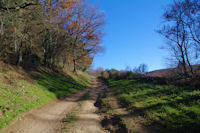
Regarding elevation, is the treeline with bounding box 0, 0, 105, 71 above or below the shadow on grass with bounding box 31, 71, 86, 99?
above

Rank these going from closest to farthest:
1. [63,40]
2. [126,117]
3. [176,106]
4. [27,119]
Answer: [27,119]
[126,117]
[176,106]
[63,40]

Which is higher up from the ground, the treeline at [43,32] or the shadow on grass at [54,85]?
the treeline at [43,32]

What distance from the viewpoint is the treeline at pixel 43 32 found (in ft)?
31.6

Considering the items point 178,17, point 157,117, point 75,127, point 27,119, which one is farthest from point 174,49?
point 27,119

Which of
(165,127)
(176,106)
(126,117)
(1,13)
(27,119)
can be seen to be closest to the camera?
(165,127)

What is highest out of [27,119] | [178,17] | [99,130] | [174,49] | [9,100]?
[178,17]

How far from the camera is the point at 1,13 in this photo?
31.3ft

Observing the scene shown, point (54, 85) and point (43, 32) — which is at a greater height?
point (43, 32)

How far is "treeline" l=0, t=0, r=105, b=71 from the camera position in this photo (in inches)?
379

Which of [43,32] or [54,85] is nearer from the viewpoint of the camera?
[54,85]

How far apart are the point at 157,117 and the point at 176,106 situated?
203 centimetres

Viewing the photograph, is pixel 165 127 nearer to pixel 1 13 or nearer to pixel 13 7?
pixel 13 7

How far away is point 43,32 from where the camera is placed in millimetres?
18812

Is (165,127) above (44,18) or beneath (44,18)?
beneath
